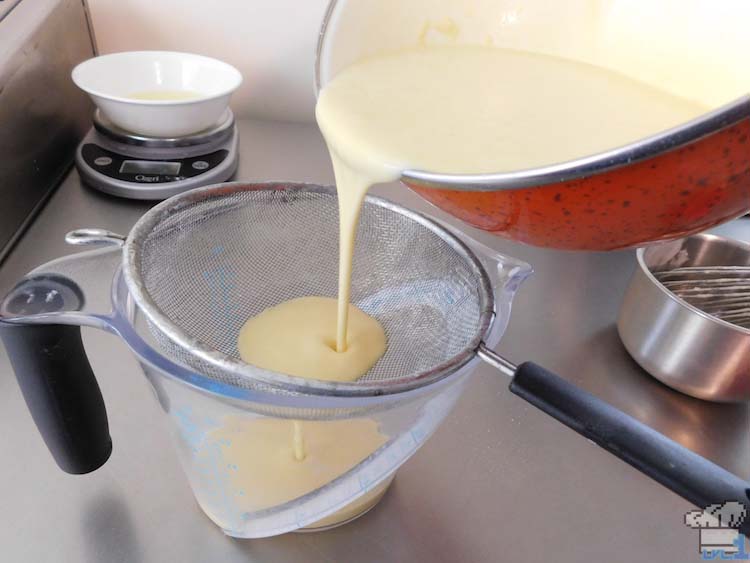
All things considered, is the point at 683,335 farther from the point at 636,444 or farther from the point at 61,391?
the point at 61,391

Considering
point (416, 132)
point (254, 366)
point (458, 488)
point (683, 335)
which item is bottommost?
point (458, 488)

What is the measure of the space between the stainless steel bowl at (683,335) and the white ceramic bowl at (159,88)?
2.14 feet

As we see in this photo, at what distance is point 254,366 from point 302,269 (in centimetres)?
34

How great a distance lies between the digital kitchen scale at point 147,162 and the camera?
98cm

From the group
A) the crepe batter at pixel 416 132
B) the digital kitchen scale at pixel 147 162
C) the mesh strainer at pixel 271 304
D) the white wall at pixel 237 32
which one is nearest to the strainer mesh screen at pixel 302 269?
the mesh strainer at pixel 271 304

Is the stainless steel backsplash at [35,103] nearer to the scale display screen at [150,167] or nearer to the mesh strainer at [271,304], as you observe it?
the scale display screen at [150,167]

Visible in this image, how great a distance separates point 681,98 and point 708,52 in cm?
5

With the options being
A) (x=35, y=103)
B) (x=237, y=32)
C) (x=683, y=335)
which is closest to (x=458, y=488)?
(x=683, y=335)

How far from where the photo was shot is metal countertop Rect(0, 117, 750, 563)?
604mm

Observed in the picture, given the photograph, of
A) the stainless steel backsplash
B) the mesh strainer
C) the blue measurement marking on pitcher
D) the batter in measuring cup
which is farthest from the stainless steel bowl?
the stainless steel backsplash

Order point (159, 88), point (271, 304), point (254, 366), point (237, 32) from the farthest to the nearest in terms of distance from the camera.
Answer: point (237, 32), point (159, 88), point (271, 304), point (254, 366)

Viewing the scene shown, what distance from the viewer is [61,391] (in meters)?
0.55

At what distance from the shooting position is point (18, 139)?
89 centimetres

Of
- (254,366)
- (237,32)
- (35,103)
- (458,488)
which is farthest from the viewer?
(237,32)
